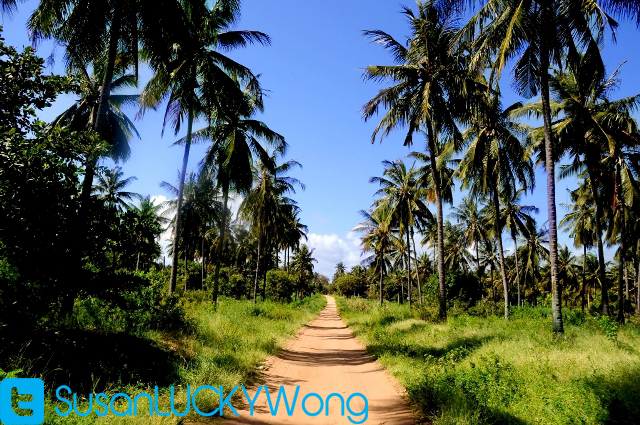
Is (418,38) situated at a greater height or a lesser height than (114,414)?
greater

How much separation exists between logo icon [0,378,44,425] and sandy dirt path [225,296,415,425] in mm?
2201

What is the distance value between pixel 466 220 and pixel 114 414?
3836 centimetres

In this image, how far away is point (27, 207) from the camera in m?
5.47

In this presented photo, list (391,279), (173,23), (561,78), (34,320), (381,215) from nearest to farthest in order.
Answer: (34,320), (173,23), (561,78), (381,215), (391,279)

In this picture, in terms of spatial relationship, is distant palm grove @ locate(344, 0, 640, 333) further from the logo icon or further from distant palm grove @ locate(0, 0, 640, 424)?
the logo icon

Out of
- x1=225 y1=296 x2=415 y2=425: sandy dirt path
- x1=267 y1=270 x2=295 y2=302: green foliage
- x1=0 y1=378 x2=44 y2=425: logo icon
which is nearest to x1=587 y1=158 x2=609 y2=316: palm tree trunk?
x1=225 y1=296 x2=415 y2=425: sandy dirt path

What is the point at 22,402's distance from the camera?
4105 mm

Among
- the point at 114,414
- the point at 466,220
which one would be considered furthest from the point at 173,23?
the point at 466,220

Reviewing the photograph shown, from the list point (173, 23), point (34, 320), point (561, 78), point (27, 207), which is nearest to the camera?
point (27, 207)

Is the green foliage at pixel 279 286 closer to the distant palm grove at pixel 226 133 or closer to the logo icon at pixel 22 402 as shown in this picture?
the distant palm grove at pixel 226 133

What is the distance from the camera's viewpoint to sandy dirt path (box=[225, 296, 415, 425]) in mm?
5371

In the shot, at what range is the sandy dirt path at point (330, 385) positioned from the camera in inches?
211

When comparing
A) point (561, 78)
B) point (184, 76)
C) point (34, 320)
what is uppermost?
point (561, 78)

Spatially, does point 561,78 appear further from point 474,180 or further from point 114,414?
point 114,414
